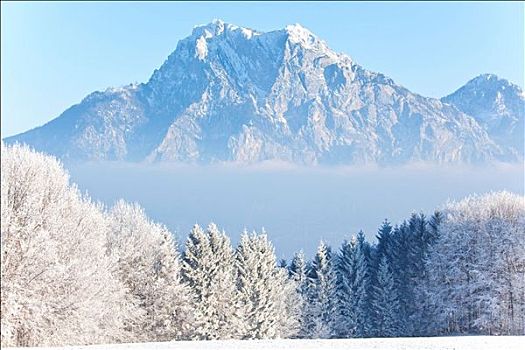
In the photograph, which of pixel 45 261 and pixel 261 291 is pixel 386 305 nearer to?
pixel 261 291

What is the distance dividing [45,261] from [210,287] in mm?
23233

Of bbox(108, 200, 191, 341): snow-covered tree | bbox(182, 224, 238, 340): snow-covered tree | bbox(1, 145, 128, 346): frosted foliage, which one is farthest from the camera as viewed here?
bbox(182, 224, 238, 340): snow-covered tree

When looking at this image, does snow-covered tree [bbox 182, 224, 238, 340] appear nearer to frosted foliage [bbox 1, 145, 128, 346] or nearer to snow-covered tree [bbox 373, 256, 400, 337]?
frosted foliage [bbox 1, 145, 128, 346]

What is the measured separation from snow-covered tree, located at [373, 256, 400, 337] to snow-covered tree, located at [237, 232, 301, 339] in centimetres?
875

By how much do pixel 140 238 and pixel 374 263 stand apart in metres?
30.3

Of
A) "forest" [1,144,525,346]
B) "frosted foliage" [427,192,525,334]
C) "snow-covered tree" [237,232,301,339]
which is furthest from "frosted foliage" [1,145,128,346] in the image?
"frosted foliage" [427,192,525,334]

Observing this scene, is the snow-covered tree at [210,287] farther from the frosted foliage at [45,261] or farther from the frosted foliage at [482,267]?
the frosted foliage at [482,267]

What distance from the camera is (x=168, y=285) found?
47.5 metres

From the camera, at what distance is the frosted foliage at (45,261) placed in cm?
2756

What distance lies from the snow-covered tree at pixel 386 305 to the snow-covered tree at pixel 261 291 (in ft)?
28.7

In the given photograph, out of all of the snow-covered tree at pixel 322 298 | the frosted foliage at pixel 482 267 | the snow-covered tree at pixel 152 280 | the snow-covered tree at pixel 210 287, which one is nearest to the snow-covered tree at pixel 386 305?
the frosted foliage at pixel 482 267

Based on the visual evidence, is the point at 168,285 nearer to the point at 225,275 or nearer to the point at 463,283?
the point at 225,275

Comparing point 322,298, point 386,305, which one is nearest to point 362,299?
point 386,305

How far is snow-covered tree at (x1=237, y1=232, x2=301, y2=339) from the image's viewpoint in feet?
181
